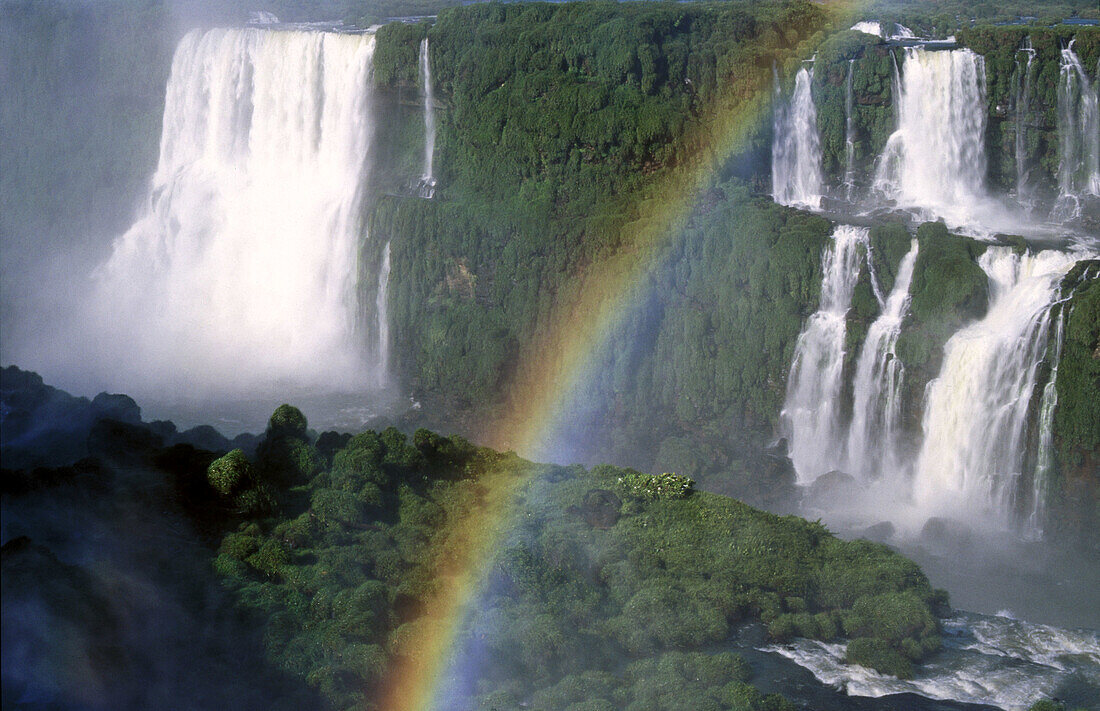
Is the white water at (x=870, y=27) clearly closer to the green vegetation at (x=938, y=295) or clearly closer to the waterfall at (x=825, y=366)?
the waterfall at (x=825, y=366)

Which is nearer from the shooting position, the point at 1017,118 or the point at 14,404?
the point at 14,404

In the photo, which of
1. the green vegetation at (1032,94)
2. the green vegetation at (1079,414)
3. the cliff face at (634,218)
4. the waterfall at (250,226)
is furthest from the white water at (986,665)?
the waterfall at (250,226)

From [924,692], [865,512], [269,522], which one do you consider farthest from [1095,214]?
[269,522]

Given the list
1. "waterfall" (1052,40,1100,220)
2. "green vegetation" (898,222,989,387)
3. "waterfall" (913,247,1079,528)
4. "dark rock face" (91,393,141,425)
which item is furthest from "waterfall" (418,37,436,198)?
"waterfall" (1052,40,1100,220)

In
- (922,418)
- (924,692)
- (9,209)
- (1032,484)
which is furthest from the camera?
(9,209)

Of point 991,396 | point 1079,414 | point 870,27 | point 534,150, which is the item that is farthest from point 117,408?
point 870,27

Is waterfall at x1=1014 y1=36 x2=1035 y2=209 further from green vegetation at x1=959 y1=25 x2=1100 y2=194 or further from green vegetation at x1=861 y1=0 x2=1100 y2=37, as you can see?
green vegetation at x1=861 y1=0 x2=1100 y2=37

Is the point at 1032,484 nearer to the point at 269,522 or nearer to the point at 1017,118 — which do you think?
the point at 1017,118
